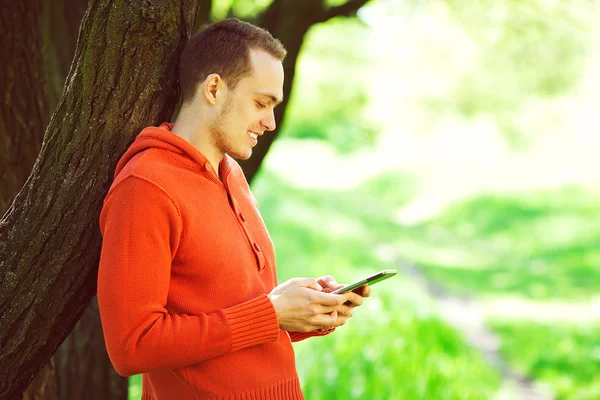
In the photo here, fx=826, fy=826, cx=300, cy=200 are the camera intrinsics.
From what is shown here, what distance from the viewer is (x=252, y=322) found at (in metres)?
2.10

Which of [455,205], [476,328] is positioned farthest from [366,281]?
[455,205]

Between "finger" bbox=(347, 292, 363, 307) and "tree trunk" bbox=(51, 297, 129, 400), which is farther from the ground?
"finger" bbox=(347, 292, 363, 307)

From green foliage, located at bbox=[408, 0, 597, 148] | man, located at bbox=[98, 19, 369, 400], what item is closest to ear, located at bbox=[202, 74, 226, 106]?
man, located at bbox=[98, 19, 369, 400]

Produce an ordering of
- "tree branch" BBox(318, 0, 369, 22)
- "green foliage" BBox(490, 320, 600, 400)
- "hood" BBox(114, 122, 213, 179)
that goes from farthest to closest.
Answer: "green foliage" BBox(490, 320, 600, 400) < "tree branch" BBox(318, 0, 369, 22) < "hood" BBox(114, 122, 213, 179)

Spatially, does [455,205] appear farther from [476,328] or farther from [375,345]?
[375,345]

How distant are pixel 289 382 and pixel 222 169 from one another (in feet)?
2.09

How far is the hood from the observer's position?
2189 mm

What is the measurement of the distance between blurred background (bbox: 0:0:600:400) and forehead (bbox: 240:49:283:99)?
52.4 inches

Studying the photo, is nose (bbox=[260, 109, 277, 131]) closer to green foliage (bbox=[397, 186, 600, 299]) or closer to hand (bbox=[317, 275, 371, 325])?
hand (bbox=[317, 275, 371, 325])

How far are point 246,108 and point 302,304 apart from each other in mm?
558

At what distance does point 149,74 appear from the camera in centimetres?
238

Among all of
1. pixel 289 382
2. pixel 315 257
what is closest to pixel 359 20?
pixel 289 382

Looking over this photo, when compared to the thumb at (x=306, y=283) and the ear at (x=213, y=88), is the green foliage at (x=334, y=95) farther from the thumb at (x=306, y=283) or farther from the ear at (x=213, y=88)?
the thumb at (x=306, y=283)

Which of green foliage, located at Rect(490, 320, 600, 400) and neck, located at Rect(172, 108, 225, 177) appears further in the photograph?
green foliage, located at Rect(490, 320, 600, 400)
